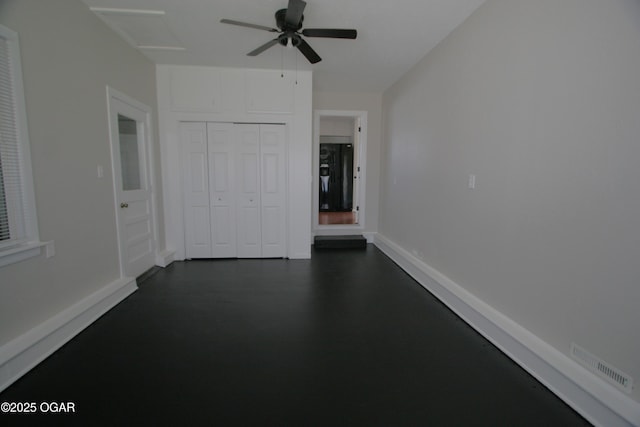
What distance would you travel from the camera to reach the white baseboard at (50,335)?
5.59 ft

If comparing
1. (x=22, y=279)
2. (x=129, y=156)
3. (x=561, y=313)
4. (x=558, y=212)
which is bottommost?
(x=561, y=313)

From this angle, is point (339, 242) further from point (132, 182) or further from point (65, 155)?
point (65, 155)

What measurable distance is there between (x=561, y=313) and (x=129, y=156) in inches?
171

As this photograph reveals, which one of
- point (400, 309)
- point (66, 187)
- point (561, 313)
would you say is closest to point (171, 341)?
point (66, 187)

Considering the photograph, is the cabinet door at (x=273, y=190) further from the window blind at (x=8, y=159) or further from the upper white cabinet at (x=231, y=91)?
the window blind at (x=8, y=159)

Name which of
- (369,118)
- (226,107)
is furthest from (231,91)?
(369,118)

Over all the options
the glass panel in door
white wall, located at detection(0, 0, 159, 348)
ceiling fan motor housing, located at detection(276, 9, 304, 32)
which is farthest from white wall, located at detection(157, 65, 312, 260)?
ceiling fan motor housing, located at detection(276, 9, 304, 32)

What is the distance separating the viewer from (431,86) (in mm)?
3271

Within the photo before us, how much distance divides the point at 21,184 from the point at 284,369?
2.25m

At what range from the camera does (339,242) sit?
4.93 metres

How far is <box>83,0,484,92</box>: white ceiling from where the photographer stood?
2469mm

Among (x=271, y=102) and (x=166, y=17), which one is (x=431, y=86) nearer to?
(x=271, y=102)

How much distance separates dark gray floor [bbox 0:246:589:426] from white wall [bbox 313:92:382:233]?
2647mm

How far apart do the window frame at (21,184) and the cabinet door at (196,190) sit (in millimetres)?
2140
